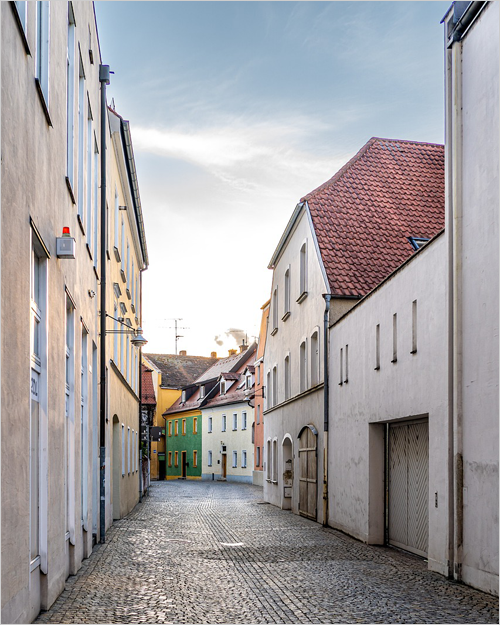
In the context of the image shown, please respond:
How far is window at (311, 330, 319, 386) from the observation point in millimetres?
21969

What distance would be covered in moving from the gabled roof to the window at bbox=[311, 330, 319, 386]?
56697 mm

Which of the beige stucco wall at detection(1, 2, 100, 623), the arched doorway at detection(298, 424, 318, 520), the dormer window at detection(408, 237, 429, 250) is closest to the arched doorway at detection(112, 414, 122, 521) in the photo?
the arched doorway at detection(298, 424, 318, 520)

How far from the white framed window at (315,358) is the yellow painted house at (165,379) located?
4800 centimetres

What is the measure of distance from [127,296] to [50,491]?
56.6ft

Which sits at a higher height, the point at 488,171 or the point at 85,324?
the point at 488,171

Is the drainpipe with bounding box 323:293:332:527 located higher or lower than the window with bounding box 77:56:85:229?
lower

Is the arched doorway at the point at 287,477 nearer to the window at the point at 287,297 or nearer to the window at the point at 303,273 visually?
the window at the point at 287,297

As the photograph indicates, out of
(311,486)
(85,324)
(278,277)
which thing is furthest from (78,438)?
(278,277)

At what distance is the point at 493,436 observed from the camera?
32.0 ft

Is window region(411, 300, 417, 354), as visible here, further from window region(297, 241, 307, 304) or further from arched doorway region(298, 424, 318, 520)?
window region(297, 241, 307, 304)

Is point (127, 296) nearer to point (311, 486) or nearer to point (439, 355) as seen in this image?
point (311, 486)

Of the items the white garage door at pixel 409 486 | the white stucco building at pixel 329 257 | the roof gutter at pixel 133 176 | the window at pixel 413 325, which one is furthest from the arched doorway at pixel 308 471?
the roof gutter at pixel 133 176

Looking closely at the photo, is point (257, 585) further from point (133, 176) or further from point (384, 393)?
point (133, 176)

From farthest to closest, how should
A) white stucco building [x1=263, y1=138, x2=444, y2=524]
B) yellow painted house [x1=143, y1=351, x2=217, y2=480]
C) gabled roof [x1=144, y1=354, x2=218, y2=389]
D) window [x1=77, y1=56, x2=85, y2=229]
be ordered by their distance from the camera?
gabled roof [x1=144, y1=354, x2=218, y2=389] < yellow painted house [x1=143, y1=351, x2=217, y2=480] < white stucco building [x1=263, y1=138, x2=444, y2=524] < window [x1=77, y1=56, x2=85, y2=229]
